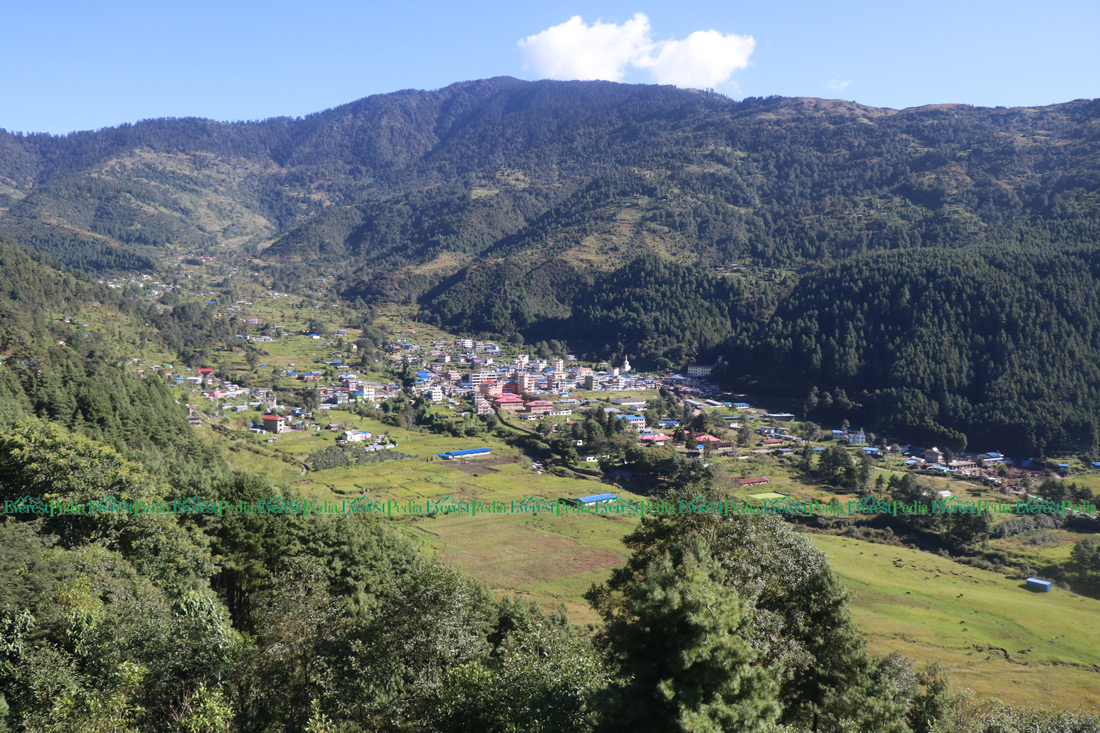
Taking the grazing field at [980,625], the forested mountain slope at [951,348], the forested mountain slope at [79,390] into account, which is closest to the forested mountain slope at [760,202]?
the forested mountain slope at [951,348]

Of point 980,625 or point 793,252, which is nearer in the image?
point 980,625

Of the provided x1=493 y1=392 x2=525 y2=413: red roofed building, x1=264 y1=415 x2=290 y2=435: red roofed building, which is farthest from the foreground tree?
x1=493 y1=392 x2=525 y2=413: red roofed building

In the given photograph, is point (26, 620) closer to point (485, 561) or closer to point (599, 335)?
point (485, 561)

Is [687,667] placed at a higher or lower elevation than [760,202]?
lower

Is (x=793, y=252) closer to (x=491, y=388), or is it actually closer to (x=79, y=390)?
(x=491, y=388)

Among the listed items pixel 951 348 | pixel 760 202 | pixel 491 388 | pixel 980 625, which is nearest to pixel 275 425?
pixel 491 388

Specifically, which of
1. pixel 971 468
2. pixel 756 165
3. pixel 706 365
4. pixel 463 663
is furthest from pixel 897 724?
pixel 756 165

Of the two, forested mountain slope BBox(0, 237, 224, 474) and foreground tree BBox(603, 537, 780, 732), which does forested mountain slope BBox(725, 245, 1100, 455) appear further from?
Result: foreground tree BBox(603, 537, 780, 732)

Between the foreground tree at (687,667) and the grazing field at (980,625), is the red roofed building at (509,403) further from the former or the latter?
the foreground tree at (687,667)

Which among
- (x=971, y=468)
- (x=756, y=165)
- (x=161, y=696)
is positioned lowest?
(x=971, y=468)
